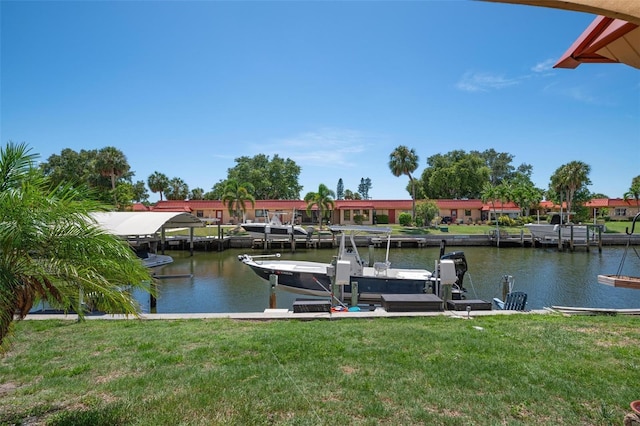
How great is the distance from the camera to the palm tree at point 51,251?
3.29 meters

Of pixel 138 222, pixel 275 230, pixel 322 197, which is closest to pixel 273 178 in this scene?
pixel 322 197

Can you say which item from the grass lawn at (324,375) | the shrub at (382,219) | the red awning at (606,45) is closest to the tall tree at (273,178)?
the shrub at (382,219)

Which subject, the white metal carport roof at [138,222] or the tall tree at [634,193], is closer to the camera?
the white metal carport roof at [138,222]

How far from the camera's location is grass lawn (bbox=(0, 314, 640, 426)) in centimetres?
372

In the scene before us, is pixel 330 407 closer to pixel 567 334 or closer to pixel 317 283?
A: pixel 567 334

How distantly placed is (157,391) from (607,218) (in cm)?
7651

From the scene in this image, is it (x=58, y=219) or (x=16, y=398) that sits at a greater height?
(x=58, y=219)

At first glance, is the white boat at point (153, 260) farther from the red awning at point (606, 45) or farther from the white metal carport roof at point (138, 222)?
the red awning at point (606, 45)

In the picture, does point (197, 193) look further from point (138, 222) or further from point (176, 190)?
point (138, 222)

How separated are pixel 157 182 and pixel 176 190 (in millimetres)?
3325

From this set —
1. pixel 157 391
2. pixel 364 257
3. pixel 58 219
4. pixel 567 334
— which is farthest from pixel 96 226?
pixel 364 257

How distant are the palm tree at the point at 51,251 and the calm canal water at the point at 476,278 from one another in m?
4.99

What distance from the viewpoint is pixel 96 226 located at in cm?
373

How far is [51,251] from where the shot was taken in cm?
348
